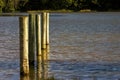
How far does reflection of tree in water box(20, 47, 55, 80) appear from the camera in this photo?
20844 millimetres

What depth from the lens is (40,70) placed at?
23.0 m

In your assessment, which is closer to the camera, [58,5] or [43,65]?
[43,65]

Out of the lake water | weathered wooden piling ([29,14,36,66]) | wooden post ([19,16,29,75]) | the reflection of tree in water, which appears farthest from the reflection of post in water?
wooden post ([19,16,29,75])

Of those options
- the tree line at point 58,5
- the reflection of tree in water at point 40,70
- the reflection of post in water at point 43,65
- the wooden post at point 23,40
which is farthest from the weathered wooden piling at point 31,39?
the tree line at point 58,5

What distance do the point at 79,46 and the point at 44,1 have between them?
103990mm

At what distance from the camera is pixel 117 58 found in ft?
87.2

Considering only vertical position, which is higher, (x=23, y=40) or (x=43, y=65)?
(x=23, y=40)

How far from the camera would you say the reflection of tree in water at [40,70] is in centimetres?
2084

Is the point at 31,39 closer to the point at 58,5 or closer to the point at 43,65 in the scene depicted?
the point at 43,65

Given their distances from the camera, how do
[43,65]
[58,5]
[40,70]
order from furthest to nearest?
1. [58,5]
2. [43,65]
3. [40,70]

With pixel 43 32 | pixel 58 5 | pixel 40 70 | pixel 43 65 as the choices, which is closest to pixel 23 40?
pixel 40 70

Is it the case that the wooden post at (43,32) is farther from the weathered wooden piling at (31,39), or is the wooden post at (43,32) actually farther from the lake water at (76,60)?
the weathered wooden piling at (31,39)

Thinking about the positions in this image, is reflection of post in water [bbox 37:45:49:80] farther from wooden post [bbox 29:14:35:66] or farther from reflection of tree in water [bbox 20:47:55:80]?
wooden post [bbox 29:14:35:66]

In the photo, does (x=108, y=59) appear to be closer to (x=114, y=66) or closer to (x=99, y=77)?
(x=114, y=66)
